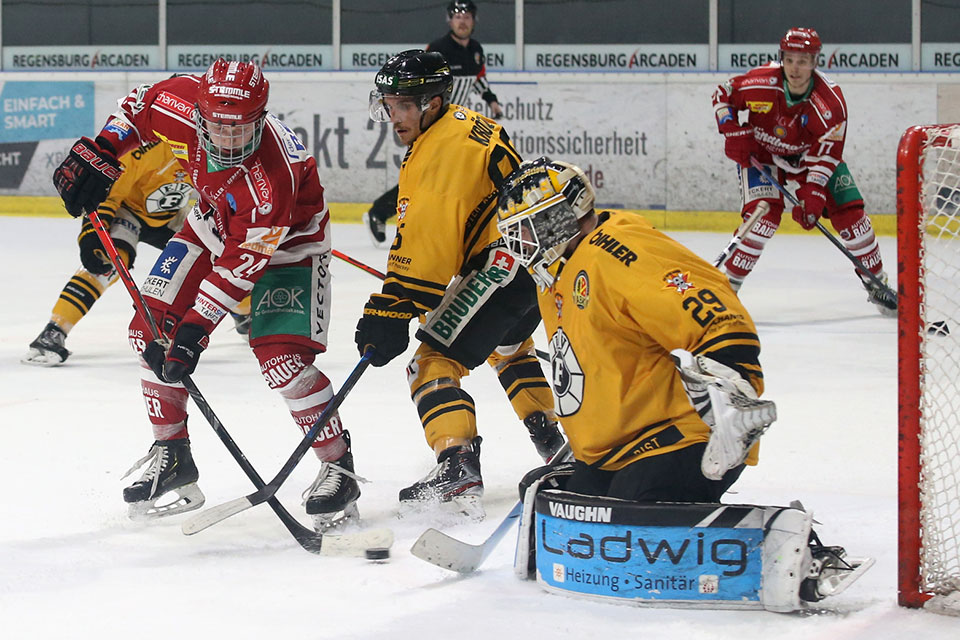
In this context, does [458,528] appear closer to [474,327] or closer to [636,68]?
[474,327]

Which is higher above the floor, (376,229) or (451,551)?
(376,229)

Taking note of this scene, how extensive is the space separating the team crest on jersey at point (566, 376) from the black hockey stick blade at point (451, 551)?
242mm

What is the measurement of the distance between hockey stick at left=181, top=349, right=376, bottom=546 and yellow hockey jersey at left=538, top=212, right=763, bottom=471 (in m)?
0.62

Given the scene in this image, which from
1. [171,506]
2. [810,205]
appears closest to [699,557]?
[171,506]

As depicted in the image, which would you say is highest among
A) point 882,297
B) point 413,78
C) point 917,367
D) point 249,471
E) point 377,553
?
point 413,78

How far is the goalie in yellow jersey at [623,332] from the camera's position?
212 cm

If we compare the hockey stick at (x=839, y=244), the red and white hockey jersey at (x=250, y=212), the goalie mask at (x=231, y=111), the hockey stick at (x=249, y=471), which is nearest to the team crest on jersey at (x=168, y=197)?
the red and white hockey jersey at (x=250, y=212)

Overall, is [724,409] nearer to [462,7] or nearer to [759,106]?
[759,106]

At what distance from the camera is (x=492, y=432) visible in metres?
3.91

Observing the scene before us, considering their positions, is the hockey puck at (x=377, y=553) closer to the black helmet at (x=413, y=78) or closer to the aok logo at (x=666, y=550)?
the aok logo at (x=666, y=550)

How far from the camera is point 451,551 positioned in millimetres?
2527

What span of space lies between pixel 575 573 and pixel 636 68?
25.2ft

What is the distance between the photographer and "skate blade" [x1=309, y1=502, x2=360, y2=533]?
292 centimetres

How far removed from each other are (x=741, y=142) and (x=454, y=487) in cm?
337
